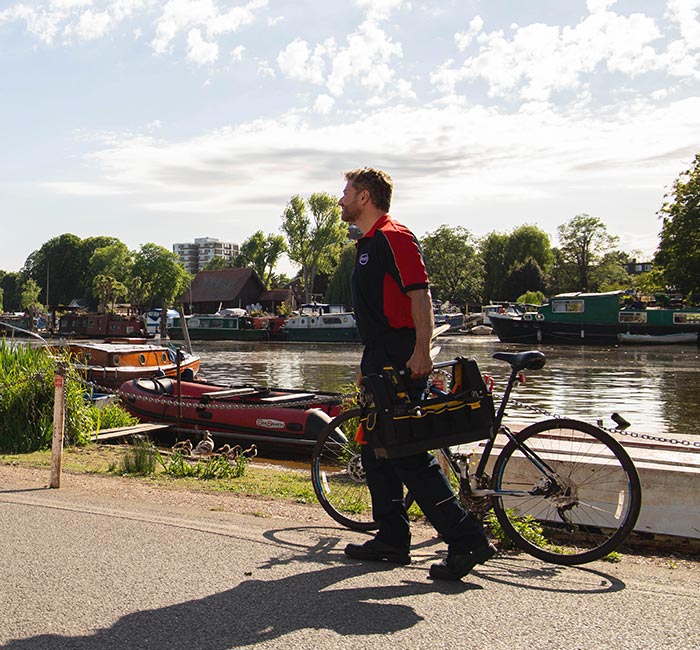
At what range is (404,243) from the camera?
14.3ft

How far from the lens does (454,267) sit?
10631 centimetres

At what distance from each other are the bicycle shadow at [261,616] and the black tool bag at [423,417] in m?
0.69

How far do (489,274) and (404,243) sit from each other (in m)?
106

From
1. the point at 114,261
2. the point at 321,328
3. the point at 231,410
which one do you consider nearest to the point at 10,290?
the point at 114,261

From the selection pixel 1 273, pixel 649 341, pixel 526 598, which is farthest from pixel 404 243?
pixel 1 273

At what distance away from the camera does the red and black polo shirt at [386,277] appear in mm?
4324

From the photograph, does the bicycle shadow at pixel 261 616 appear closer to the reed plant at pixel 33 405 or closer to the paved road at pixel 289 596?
the paved road at pixel 289 596

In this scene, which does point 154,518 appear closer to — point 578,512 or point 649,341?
point 578,512

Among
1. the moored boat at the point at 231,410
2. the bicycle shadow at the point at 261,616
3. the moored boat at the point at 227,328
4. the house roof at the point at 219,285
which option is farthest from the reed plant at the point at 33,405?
the house roof at the point at 219,285

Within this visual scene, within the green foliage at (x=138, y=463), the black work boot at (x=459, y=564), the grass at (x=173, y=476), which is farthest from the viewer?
the green foliage at (x=138, y=463)

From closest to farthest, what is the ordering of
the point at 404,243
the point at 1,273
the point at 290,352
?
1. the point at 404,243
2. the point at 290,352
3. the point at 1,273

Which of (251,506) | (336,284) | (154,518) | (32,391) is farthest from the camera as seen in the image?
(336,284)

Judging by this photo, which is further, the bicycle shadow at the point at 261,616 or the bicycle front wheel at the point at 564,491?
the bicycle front wheel at the point at 564,491

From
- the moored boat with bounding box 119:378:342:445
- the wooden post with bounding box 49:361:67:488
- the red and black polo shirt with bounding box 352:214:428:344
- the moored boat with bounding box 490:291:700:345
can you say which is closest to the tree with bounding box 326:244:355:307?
the moored boat with bounding box 490:291:700:345
